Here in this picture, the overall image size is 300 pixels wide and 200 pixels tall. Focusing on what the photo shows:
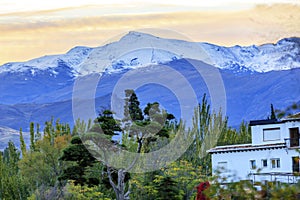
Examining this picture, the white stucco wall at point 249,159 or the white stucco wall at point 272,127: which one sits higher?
the white stucco wall at point 272,127

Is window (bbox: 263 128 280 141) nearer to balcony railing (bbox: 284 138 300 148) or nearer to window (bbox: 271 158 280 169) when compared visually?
balcony railing (bbox: 284 138 300 148)

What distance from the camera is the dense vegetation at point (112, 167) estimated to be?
52.4m

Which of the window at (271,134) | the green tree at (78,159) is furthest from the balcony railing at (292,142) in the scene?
the green tree at (78,159)

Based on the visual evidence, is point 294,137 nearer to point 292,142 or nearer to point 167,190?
point 292,142

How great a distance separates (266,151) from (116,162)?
873cm

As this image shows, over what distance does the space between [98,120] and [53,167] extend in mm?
15829

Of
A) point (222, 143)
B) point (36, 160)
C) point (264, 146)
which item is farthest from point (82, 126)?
point (264, 146)

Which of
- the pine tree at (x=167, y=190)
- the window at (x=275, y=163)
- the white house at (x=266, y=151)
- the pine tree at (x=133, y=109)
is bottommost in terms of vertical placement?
the pine tree at (x=167, y=190)

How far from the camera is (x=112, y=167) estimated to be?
5281cm

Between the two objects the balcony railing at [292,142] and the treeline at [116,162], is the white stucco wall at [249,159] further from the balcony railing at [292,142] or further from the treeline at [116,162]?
the treeline at [116,162]

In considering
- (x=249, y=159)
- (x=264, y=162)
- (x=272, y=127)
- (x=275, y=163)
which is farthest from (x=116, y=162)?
(x=275, y=163)

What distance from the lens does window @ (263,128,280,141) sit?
166ft

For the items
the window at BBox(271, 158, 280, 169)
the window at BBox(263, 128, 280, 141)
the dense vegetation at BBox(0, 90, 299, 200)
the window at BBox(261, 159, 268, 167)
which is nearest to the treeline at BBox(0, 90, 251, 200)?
the dense vegetation at BBox(0, 90, 299, 200)

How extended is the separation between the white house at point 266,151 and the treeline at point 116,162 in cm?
376
